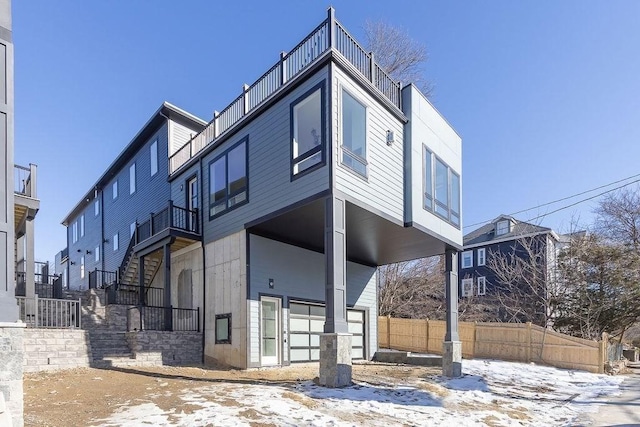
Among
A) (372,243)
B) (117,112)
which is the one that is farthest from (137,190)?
(372,243)

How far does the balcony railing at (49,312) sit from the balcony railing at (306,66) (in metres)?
5.85

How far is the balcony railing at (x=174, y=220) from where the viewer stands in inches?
524

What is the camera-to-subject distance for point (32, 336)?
933 centimetres

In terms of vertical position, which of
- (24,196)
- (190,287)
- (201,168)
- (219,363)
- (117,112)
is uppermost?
(117,112)

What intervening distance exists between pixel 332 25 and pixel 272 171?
351 cm

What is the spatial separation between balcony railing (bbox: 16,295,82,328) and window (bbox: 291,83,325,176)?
20.9ft

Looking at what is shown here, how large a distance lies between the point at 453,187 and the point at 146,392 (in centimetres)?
998

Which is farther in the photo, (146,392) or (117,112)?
(117,112)

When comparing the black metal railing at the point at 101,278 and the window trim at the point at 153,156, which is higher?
the window trim at the point at 153,156

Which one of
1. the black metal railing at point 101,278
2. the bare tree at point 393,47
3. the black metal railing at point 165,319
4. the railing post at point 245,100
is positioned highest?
the bare tree at point 393,47

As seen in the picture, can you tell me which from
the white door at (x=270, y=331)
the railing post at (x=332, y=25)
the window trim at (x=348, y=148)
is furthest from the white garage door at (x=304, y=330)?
the railing post at (x=332, y=25)

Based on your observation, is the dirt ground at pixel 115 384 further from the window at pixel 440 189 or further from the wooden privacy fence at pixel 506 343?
the wooden privacy fence at pixel 506 343

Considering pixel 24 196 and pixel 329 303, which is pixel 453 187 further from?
pixel 24 196

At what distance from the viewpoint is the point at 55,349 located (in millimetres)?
9555
